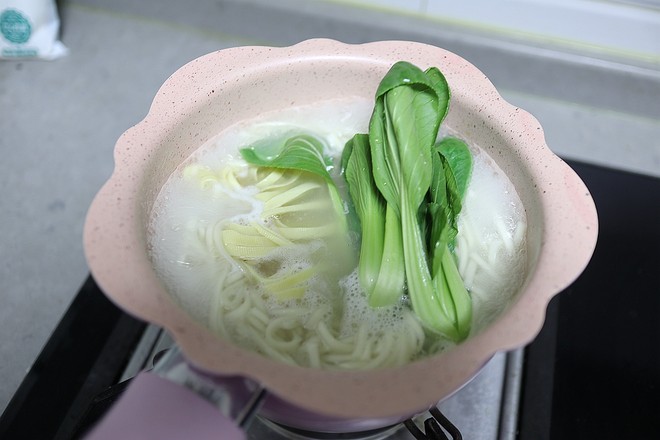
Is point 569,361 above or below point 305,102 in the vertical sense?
below

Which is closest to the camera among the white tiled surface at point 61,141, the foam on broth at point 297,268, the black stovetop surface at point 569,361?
the foam on broth at point 297,268

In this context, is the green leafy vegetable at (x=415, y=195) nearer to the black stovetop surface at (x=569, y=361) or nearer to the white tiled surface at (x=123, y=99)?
the black stovetop surface at (x=569, y=361)

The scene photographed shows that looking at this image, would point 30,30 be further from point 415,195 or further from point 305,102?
point 415,195

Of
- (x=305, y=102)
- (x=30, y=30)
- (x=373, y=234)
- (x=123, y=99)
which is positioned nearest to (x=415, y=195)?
(x=373, y=234)

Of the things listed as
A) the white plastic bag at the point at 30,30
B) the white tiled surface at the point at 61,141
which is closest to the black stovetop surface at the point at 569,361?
the white tiled surface at the point at 61,141

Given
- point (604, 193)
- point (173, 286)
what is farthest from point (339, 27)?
point (173, 286)
